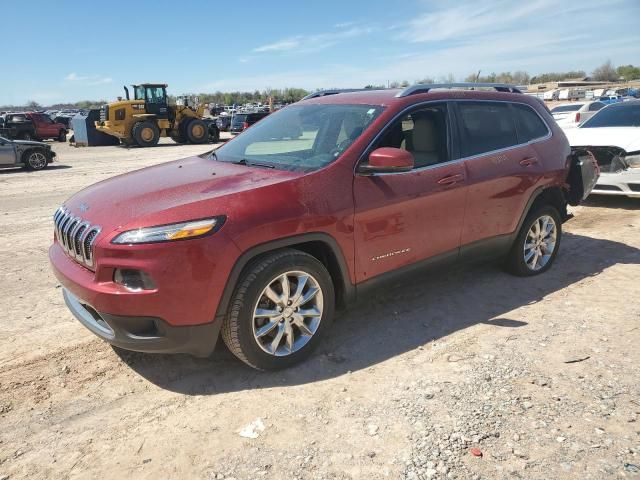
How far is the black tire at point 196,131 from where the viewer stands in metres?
25.6

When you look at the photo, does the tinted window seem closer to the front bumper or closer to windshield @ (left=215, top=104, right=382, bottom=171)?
windshield @ (left=215, top=104, right=382, bottom=171)

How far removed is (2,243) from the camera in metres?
6.48

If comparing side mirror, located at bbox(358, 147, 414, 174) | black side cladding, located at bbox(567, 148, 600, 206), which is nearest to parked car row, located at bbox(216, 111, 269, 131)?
black side cladding, located at bbox(567, 148, 600, 206)

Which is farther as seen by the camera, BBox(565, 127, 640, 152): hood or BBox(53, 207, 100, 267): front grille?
BBox(565, 127, 640, 152): hood

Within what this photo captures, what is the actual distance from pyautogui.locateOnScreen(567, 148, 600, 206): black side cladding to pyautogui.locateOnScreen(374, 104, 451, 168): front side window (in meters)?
2.11

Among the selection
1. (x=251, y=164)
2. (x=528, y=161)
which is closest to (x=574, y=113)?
(x=528, y=161)

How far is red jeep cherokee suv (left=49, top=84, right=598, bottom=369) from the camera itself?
2822mm

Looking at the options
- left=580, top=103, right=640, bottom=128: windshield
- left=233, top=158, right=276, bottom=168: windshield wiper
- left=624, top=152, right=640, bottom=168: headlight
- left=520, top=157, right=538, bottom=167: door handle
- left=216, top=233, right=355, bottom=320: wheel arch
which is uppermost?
left=580, top=103, right=640, bottom=128: windshield

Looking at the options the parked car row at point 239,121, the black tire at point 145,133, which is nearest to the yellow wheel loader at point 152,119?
the black tire at point 145,133

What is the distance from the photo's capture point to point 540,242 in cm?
499

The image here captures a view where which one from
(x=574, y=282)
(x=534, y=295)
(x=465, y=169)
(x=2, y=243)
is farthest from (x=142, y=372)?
(x=2, y=243)

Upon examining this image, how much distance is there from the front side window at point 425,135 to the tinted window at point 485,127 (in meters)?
0.21

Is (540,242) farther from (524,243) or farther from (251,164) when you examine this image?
(251,164)

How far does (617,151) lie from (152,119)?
21.8 metres
